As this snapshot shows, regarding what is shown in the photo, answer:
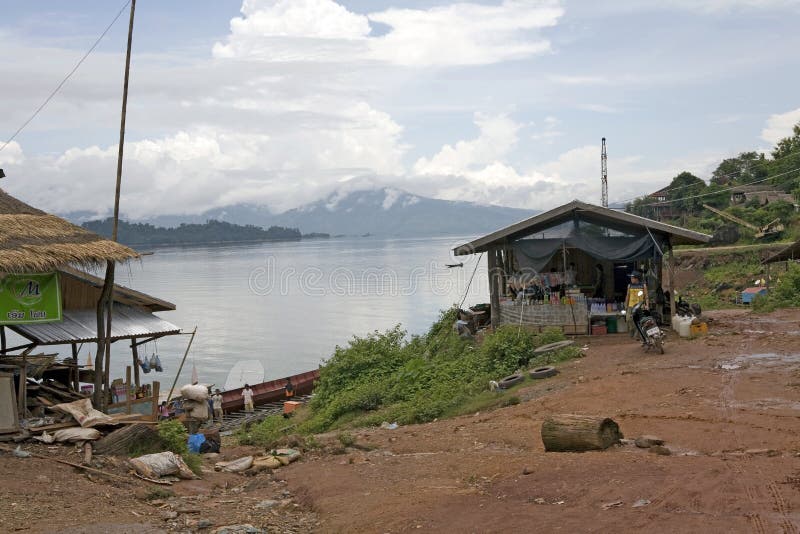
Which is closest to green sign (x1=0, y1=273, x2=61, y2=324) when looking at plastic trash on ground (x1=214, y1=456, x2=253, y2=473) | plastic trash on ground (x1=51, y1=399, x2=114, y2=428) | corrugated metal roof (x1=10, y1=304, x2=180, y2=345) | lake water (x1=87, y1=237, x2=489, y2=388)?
corrugated metal roof (x1=10, y1=304, x2=180, y2=345)

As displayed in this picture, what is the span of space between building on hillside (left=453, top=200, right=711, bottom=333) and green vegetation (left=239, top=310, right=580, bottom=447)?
42.6 inches

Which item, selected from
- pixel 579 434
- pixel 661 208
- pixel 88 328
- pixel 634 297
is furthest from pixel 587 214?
pixel 661 208

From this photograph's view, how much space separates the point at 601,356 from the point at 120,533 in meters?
11.1

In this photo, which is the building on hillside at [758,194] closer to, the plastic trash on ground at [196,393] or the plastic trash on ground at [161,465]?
the plastic trash on ground at [196,393]

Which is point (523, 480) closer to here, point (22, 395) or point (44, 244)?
point (22, 395)

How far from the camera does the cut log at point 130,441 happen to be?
33.4 feet

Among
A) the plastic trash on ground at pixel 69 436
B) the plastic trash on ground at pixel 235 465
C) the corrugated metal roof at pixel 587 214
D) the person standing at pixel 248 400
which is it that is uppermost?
the corrugated metal roof at pixel 587 214

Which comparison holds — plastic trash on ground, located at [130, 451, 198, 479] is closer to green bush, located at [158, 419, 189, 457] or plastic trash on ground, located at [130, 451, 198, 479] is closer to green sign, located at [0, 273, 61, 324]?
green bush, located at [158, 419, 189, 457]

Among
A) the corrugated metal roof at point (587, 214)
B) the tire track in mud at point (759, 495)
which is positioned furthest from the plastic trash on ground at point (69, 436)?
the corrugated metal roof at point (587, 214)

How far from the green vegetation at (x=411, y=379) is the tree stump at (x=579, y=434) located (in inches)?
158

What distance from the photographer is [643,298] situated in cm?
1656

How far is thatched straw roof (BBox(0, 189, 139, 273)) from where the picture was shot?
11.2m

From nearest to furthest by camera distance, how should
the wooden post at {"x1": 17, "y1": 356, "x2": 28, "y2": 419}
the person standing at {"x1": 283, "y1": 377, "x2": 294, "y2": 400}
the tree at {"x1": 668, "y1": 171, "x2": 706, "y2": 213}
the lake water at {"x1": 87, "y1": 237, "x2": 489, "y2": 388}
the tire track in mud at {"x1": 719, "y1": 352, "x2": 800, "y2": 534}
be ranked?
1. the tire track in mud at {"x1": 719, "y1": 352, "x2": 800, "y2": 534}
2. the wooden post at {"x1": 17, "y1": 356, "x2": 28, "y2": 419}
3. the person standing at {"x1": 283, "y1": 377, "x2": 294, "y2": 400}
4. the lake water at {"x1": 87, "y1": 237, "x2": 489, "y2": 388}
5. the tree at {"x1": 668, "y1": 171, "x2": 706, "y2": 213}

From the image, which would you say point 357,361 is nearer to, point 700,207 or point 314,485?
point 314,485
